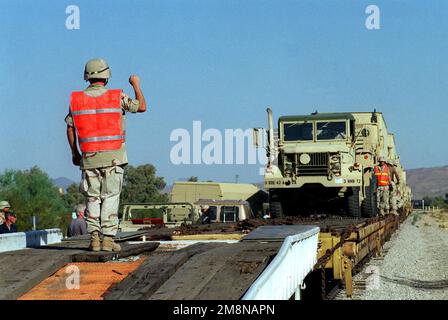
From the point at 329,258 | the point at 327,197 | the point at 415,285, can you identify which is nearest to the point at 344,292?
the point at 415,285

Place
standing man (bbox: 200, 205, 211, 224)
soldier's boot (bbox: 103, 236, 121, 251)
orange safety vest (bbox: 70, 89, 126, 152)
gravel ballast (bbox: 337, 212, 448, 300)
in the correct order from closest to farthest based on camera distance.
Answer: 1. orange safety vest (bbox: 70, 89, 126, 152)
2. soldier's boot (bbox: 103, 236, 121, 251)
3. gravel ballast (bbox: 337, 212, 448, 300)
4. standing man (bbox: 200, 205, 211, 224)

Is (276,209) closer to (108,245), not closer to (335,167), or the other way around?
(335,167)

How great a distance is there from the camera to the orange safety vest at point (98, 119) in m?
7.24

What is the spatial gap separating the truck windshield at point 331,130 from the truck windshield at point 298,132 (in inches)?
7.8

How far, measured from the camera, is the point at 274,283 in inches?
209

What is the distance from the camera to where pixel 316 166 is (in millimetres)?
21188

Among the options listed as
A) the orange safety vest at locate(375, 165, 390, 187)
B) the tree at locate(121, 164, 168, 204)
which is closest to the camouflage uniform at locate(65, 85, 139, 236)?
the orange safety vest at locate(375, 165, 390, 187)

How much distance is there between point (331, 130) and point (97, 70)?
47.9 feet

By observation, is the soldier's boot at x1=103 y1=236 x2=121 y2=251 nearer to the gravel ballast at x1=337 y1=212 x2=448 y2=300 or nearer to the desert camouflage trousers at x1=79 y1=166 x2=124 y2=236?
the desert camouflage trousers at x1=79 y1=166 x2=124 y2=236

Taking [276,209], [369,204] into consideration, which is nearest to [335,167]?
[369,204]

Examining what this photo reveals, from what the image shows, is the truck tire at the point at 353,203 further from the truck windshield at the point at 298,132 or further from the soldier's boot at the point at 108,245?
the soldier's boot at the point at 108,245

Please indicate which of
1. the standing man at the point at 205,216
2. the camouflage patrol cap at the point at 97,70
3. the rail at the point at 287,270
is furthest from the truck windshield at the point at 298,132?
the camouflage patrol cap at the point at 97,70

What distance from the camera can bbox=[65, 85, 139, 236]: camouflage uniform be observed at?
23.9 feet
